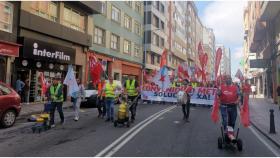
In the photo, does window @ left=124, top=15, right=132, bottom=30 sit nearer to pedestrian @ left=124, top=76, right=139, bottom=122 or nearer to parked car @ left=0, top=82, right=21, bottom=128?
pedestrian @ left=124, top=76, right=139, bottom=122

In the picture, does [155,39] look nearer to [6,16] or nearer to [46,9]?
[46,9]

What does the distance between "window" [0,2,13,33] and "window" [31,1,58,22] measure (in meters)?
2.11

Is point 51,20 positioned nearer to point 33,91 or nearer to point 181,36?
point 33,91

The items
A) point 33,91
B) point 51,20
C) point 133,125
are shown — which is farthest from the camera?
point 51,20

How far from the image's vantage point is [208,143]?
8.26m

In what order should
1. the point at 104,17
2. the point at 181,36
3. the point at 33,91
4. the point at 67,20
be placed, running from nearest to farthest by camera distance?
the point at 33,91 < the point at 67,20 < the point at 104,17 < the point at 181,36

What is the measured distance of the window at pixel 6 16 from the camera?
18031 millimetres

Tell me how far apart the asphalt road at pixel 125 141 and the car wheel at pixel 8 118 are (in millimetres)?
339

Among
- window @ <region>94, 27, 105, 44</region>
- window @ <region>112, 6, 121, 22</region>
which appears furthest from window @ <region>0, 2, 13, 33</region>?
window @ <region>112, 6, 121, 22</region>

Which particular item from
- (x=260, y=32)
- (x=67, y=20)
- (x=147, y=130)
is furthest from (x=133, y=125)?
(x=260, y=32)

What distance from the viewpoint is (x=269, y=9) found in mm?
24781

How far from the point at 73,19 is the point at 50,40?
13.2 ft

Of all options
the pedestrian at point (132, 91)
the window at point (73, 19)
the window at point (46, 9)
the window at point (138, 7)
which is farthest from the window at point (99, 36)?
the pedestrian at point (132, 91)

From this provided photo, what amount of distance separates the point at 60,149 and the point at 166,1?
48.8 m
